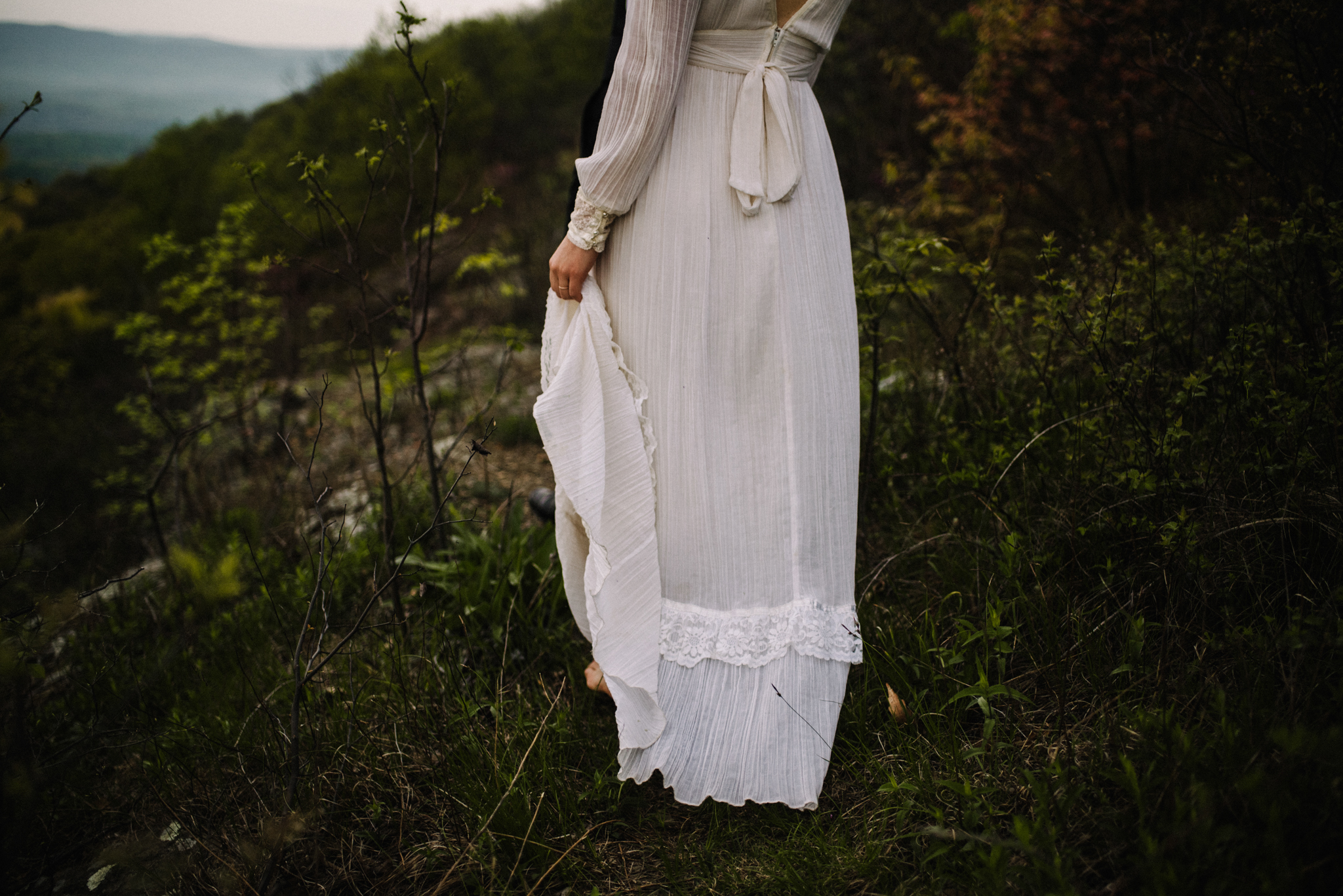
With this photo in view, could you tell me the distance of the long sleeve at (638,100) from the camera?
1.34 meters

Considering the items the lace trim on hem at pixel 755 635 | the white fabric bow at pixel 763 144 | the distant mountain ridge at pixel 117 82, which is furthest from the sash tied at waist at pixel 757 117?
the distant mountain ridge at pixel 117 82

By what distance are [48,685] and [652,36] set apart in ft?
10.0

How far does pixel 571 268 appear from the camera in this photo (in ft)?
4.98

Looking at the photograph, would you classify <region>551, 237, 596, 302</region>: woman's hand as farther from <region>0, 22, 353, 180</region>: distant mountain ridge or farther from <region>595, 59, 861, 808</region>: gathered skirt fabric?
<region>0, 22, 353, 180</region>: distant mountain ridge

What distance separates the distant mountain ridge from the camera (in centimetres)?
291

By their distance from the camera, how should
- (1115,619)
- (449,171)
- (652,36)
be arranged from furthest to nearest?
(449,171) < (1115,619) < (652,36)

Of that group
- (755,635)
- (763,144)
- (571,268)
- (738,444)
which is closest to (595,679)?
(755,635)

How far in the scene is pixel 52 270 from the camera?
34.6ft

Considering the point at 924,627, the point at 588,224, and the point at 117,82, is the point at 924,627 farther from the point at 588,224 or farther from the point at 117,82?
the point at 117,82

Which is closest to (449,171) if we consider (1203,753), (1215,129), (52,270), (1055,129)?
(52,270)

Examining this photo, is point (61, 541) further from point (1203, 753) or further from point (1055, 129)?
point (1055, 129)

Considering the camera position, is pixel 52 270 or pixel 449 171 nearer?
pixel 52 270

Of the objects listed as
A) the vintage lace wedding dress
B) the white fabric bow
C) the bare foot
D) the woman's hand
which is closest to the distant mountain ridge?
the woman's hand

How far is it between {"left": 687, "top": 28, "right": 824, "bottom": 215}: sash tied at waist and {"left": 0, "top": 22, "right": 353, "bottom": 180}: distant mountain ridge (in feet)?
4.87
